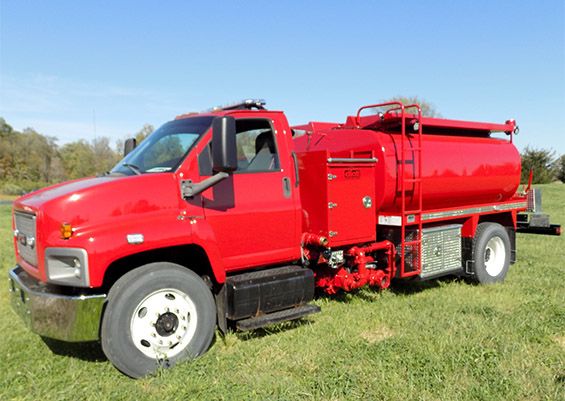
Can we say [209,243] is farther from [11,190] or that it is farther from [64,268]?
[11,190]

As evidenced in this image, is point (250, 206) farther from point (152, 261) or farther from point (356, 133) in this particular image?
point (356, 133)

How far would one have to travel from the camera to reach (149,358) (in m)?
4.05

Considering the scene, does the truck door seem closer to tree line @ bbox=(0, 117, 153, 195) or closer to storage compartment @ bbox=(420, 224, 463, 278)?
storage compartment @ bbox=(420, 224, 463, 278)

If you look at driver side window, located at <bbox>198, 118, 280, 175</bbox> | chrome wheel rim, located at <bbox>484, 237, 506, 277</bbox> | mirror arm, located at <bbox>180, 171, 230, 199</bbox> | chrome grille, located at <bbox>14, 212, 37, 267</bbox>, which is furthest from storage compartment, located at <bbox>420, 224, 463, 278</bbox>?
chrome grille, located at <bbox>14, 212, 37, 267</bbox>

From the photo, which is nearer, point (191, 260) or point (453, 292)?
point (191, 260)

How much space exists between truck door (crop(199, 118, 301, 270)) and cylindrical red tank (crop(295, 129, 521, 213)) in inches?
63.3

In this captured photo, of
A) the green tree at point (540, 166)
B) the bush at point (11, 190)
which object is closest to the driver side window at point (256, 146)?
the green tree at point (540, 166)

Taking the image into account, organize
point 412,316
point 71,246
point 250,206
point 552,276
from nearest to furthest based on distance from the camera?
point 71,246, point 250,206, point 412,316, point 552,276

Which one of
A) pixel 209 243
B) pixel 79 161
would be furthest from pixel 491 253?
A: pixel 79 161

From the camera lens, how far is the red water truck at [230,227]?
3877mm

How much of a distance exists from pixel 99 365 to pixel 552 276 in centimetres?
713

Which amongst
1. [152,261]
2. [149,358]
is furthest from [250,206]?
[149,358]

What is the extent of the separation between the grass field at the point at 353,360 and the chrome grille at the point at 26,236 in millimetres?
1001

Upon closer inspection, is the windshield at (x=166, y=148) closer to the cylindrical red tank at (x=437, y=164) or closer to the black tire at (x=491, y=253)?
the cylindrical red tank at (x=437, y=164)
